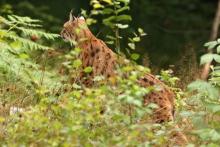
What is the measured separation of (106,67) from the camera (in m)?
8.16

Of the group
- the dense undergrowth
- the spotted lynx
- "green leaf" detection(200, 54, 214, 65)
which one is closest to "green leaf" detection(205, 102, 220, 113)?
the dense undergrowth

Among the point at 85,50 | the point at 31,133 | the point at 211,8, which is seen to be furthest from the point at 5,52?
the point at 211,8

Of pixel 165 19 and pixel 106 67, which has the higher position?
pixel 165 19

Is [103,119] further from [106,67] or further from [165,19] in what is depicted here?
[165,19]

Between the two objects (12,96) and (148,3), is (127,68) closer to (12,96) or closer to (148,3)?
(12,96)

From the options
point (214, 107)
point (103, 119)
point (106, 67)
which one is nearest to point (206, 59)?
point (214, 107)

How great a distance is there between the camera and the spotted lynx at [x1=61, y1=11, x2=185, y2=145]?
7.32 m

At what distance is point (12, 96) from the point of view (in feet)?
25.7

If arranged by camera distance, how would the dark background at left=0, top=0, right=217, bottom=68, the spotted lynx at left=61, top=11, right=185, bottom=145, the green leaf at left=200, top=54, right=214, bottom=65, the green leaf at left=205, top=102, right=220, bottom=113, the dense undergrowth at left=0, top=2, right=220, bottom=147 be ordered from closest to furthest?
the dense undergrowth at left=0, top=2, right=220, bottom=147, the green leaf at left=200, top=54, right=214, bottom=65, the green leaf at left=205, top=102, right=220, bottom=113, the spotted lynx at left=61, top=11, right=185, bottom=145, the dark background at left=0, top=0, right=217, bottom=68

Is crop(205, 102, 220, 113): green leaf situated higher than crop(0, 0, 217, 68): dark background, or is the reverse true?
crop(0, 0, 217, 68): dark background

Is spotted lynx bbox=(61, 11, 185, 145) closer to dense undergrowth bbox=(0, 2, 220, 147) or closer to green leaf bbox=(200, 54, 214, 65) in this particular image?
dense undergrowth bbox=(0, 2, 220, 147)

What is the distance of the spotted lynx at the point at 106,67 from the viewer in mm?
7316

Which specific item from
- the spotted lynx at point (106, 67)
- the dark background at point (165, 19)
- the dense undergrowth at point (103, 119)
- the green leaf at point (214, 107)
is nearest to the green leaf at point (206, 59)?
the dense undergrowth at point (103, 119)

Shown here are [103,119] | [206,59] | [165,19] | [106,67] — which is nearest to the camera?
[103,119]
